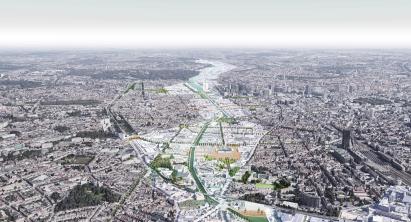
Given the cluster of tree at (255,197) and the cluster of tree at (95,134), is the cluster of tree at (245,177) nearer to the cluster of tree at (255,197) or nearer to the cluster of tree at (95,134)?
the cluster of tree at (255,197)

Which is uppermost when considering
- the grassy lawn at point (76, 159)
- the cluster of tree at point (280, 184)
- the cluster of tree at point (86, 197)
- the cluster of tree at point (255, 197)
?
the cluster of tree at point (255, 197)

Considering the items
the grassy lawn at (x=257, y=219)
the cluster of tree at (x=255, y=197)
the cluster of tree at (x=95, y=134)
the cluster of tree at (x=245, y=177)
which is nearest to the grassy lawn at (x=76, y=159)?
the cluster of tree at (x=95, y=134)

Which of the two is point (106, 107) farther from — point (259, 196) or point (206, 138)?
point (259, 196)

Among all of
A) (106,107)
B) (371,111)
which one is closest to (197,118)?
(106,107)

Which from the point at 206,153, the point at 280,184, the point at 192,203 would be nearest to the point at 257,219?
the point at 192,203

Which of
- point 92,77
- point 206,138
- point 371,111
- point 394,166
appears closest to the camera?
point 394,166

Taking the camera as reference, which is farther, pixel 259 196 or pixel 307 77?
pixel 307 77

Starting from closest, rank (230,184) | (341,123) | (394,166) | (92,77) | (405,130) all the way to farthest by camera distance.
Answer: (230,184)
(394,166)
(405,130)
(341,123)
(92,77)
